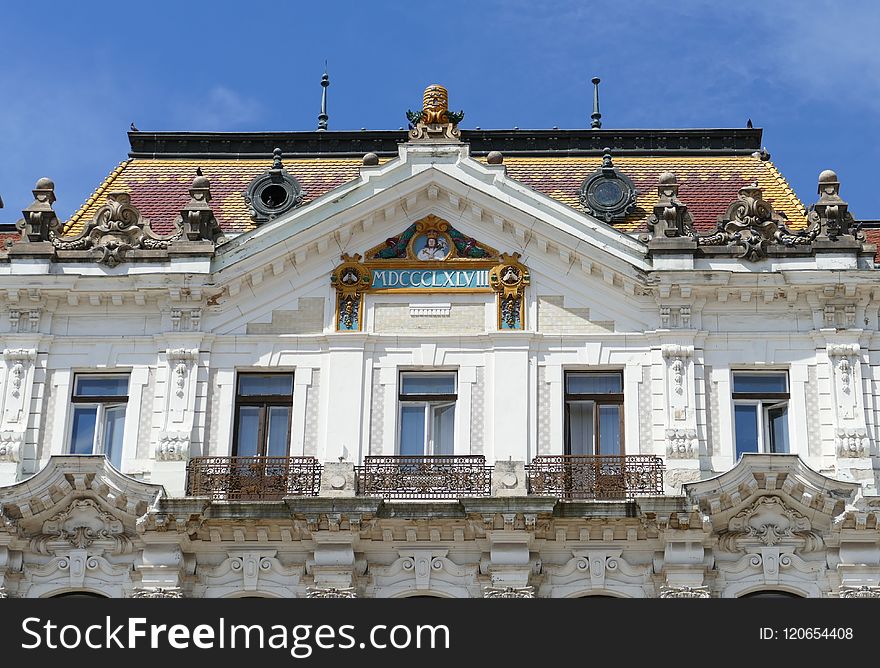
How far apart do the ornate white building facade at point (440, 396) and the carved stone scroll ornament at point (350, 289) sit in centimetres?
5

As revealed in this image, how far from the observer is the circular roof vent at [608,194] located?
37.6 metres

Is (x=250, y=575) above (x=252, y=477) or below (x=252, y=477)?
below

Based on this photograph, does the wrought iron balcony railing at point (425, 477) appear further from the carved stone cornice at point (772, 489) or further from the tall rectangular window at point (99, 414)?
the tall rectangular window at point (99, 414)

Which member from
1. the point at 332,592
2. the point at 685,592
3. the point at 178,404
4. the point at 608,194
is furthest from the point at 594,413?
the point at 178,404

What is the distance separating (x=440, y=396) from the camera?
3462 centimetres

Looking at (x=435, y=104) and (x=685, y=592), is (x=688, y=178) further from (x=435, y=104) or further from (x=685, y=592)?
(x=685, y=592)

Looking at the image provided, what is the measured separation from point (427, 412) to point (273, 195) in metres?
6.16

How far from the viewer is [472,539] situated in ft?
108

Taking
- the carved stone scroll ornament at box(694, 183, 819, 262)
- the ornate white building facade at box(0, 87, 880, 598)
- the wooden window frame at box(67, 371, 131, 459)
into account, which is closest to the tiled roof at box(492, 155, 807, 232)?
the carved stone scroll ornament at box(694, 183, 819, 262)

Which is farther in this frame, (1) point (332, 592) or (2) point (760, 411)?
(2) point (760, 411)

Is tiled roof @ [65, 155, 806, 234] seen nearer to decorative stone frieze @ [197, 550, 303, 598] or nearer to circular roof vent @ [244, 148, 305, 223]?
circular roof vent @ [244, 148, 305, 223]

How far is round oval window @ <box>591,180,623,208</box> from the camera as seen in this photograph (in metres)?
37.8

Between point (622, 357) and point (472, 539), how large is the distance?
4.51 metres
